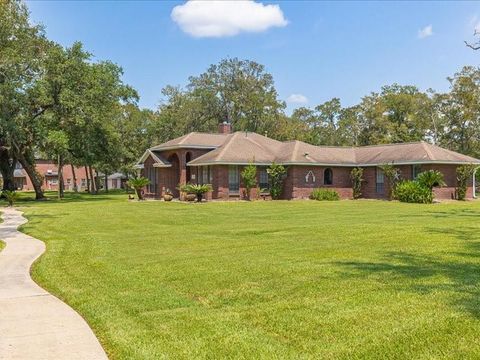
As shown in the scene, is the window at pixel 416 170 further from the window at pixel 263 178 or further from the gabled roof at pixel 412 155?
the window at pixel 263 178

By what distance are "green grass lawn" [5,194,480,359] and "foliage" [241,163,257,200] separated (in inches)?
798

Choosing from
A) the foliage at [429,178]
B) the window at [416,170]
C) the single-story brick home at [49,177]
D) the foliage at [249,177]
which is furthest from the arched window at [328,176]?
the single-story brick home at [49,177]

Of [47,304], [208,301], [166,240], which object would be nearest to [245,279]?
[208,301]

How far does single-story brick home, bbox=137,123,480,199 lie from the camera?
3366 centimetres

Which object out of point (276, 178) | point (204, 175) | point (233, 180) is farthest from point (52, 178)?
point (276, 178)

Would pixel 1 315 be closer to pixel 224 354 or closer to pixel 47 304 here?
pixel 47 304

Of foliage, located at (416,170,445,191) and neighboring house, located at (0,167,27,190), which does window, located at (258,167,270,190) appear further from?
neighboring house, located at (0,167,27,190)

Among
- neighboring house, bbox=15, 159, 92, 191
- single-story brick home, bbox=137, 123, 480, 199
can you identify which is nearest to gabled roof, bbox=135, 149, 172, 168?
single-story brick home, bbox=137, 123, 480, 199

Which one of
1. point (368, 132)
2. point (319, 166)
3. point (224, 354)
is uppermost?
point (368, 132)

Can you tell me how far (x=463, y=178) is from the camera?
109 ft

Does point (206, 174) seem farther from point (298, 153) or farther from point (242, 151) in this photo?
point (298, 153)

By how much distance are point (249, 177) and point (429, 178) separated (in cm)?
1148

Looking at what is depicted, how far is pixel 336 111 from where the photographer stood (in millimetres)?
76688

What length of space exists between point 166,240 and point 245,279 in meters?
5.51
